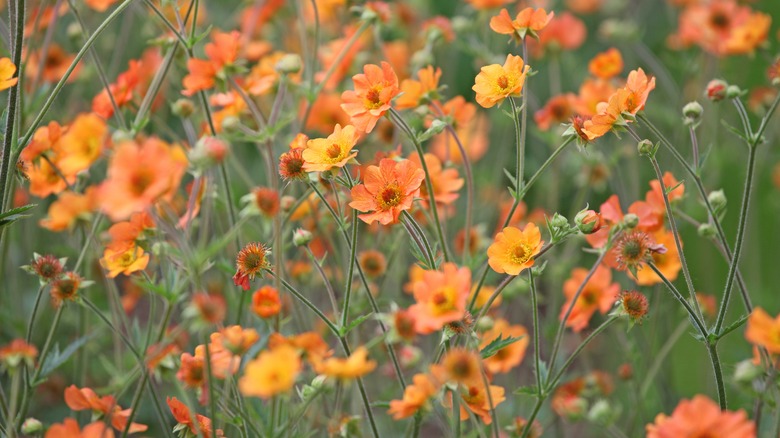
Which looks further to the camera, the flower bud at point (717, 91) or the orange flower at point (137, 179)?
the flower bud at point (717, 91)

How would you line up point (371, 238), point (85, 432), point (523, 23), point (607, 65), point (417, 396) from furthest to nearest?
point (371, 238) → point (607, 65) → point (523, 23) → point (85, 432) → point (417, 396)

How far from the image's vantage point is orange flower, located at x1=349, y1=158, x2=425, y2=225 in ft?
5.61

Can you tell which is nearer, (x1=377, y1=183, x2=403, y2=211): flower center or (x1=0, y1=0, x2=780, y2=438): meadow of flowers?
(x1=0, y1=0, x2=780, y2=438): meadow of flowers

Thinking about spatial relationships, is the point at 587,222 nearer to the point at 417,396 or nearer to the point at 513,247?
the point at 513,247

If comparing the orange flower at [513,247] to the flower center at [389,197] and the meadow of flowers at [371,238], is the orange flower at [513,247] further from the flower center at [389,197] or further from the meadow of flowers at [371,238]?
the flower center at [389,197]

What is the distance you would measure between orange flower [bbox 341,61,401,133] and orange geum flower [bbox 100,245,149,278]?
1.84 feet

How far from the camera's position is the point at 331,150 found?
67.7 inches

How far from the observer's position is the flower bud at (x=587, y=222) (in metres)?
1.65

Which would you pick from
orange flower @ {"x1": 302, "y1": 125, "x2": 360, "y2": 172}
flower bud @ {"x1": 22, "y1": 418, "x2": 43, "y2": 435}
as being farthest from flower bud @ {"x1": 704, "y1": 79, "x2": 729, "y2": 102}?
Answer: flower bud @ {"x1": 22, "y1": 418, "x2": 43, "y2": 435}

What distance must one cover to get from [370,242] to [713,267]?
4.43ft

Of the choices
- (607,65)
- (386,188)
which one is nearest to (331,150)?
(386,188)

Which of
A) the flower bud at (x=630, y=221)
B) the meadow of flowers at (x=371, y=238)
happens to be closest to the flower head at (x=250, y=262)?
the meadow of flowers at (x=371, y=238)

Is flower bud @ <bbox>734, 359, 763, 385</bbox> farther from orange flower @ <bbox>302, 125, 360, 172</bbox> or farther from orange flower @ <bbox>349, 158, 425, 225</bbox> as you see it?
orange flower @ <bbox>302, 125, 360, 172</bbox>

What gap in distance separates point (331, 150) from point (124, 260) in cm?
59
